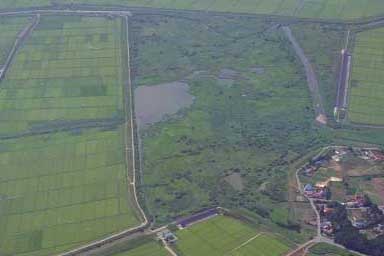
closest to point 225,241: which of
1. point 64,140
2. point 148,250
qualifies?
point 148,250

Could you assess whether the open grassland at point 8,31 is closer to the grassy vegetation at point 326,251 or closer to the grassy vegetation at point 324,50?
the grassy vegetation at point 324,50

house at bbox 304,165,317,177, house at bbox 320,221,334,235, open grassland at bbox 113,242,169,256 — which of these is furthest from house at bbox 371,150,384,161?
open grassland at bbox 113,242,169,256

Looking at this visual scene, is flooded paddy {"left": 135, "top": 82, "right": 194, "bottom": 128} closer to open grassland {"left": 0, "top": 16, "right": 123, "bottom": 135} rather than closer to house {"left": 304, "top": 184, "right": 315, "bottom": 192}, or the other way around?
open grassland {"left": 0, "top": 16, "right": 123, "bottom": 135}

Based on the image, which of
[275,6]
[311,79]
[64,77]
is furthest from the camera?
[275,6]

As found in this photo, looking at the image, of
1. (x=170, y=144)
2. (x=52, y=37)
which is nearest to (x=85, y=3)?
(x=52, y=37)

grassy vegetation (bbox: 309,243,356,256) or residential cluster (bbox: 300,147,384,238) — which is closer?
grassy vegetation (bbox: 309,243,356,256)

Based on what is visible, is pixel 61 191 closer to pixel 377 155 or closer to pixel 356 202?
pixel 356 202

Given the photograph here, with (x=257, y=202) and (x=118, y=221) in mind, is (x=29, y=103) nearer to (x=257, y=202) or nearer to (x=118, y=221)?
(x=118, y=221)
